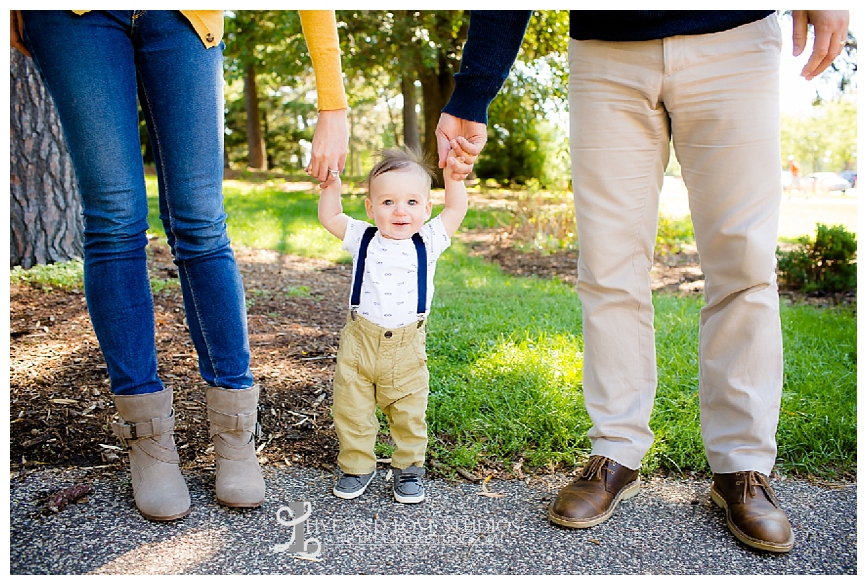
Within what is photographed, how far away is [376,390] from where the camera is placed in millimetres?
2141

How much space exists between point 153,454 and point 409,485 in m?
0.70

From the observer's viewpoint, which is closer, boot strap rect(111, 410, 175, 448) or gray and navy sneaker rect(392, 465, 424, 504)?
boot strap rect(111, 410, 175, 448)

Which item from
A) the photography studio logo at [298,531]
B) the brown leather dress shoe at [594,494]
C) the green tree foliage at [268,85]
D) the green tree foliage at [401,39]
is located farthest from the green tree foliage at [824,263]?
the green tree foliage at [268,85]

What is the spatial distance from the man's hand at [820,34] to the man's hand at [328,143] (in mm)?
1211

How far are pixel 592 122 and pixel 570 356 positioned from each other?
1.50m

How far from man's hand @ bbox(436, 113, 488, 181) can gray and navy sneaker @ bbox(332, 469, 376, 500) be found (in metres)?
0.90

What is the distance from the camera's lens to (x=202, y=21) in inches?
73.0

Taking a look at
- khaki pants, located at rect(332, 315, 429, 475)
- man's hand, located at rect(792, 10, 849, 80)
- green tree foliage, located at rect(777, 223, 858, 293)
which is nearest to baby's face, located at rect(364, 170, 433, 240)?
khaki pants, located at rect(332, 315, 429, 475)

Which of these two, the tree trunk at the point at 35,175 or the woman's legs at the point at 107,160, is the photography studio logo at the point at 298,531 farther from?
the tree trunk at the point at 35,175

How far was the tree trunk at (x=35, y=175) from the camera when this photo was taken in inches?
163

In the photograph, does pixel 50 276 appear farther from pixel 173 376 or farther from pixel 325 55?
pixel 325 55

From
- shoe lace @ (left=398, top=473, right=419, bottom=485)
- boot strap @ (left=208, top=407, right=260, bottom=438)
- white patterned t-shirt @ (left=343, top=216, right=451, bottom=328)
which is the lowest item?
shoe lace @ (left=398, top=473, right=419, bottom=485)

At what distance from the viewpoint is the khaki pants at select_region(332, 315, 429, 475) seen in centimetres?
209

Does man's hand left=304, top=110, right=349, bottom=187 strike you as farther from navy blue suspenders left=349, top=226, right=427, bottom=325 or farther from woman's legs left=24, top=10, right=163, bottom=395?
woman's legs left=24, top=10, right=163, bottom=395
